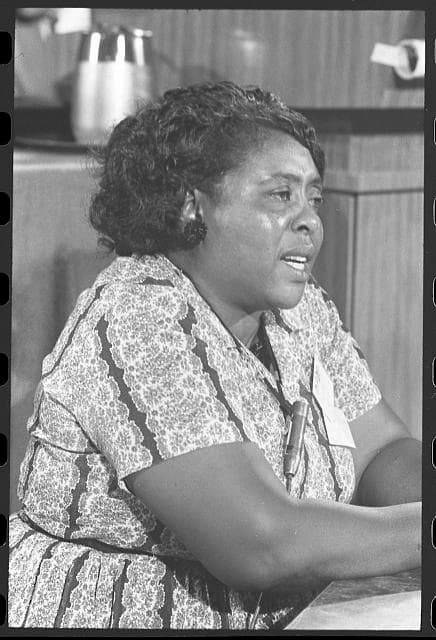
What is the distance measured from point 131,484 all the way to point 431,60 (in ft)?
2.18

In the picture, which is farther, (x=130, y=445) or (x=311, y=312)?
(x=311, y=312)

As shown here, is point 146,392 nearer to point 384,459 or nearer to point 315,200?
point 315,200

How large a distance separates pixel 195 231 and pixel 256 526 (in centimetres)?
44

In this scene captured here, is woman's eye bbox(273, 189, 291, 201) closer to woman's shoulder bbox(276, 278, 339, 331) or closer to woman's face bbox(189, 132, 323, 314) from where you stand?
woman's face bbox(189, 132, 323, 314)

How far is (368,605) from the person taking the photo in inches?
44.4

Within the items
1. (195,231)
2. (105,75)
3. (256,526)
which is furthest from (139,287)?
(105,75)

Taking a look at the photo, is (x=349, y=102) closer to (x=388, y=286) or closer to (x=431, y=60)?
(x=388, y=286)

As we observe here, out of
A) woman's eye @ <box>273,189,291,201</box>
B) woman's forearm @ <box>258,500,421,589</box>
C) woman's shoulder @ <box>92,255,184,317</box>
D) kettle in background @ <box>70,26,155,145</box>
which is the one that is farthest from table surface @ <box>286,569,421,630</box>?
kettle in background @ <box>70,26,155,145</box>

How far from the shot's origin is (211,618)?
1296mm

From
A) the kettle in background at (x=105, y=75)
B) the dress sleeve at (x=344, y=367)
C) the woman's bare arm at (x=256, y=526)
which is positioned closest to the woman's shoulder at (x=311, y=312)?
the dress sleeve at (x=344, y=367)

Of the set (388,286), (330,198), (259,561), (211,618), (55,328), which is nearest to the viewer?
(259,561)

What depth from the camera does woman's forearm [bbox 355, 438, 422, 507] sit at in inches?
59.3

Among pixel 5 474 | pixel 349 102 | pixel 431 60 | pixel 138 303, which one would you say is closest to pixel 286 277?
pixel 138 303

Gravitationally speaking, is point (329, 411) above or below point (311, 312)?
below
